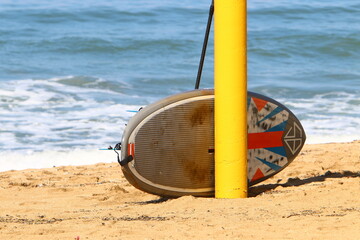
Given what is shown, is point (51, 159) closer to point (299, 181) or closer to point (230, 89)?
point (299, 181)

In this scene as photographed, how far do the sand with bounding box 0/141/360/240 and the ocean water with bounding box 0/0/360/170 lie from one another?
2444 millimetres

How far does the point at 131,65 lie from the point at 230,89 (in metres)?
11.6

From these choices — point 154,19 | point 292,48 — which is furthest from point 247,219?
point 154,19

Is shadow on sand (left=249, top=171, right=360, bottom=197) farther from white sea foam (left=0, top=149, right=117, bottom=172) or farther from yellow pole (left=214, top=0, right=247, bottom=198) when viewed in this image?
white sea foam (left=0, top=149, right=117, bottom=172)

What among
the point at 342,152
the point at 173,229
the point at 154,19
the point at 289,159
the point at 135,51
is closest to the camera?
the point at 173,229

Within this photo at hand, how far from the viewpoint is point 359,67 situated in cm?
1647

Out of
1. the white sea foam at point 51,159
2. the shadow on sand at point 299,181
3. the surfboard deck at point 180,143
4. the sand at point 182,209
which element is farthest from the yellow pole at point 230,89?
the white sea foam at point 51,159

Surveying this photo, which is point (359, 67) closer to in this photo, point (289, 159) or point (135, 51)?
point (135, 51)

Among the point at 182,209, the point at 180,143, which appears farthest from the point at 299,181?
the point at 182,209

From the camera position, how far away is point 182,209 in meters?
4.81

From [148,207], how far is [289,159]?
4.00 ft

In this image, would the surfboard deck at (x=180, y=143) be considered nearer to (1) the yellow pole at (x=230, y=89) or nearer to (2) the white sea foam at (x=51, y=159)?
(1) the yellow pole at (x=230, y=89)

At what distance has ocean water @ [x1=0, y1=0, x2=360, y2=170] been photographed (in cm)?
1025

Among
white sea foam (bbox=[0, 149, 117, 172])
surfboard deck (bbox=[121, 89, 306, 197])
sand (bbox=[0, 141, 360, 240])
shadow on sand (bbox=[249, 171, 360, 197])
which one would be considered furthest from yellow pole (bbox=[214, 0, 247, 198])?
white sea foam (bbox=[0, 149, 117, 172])
